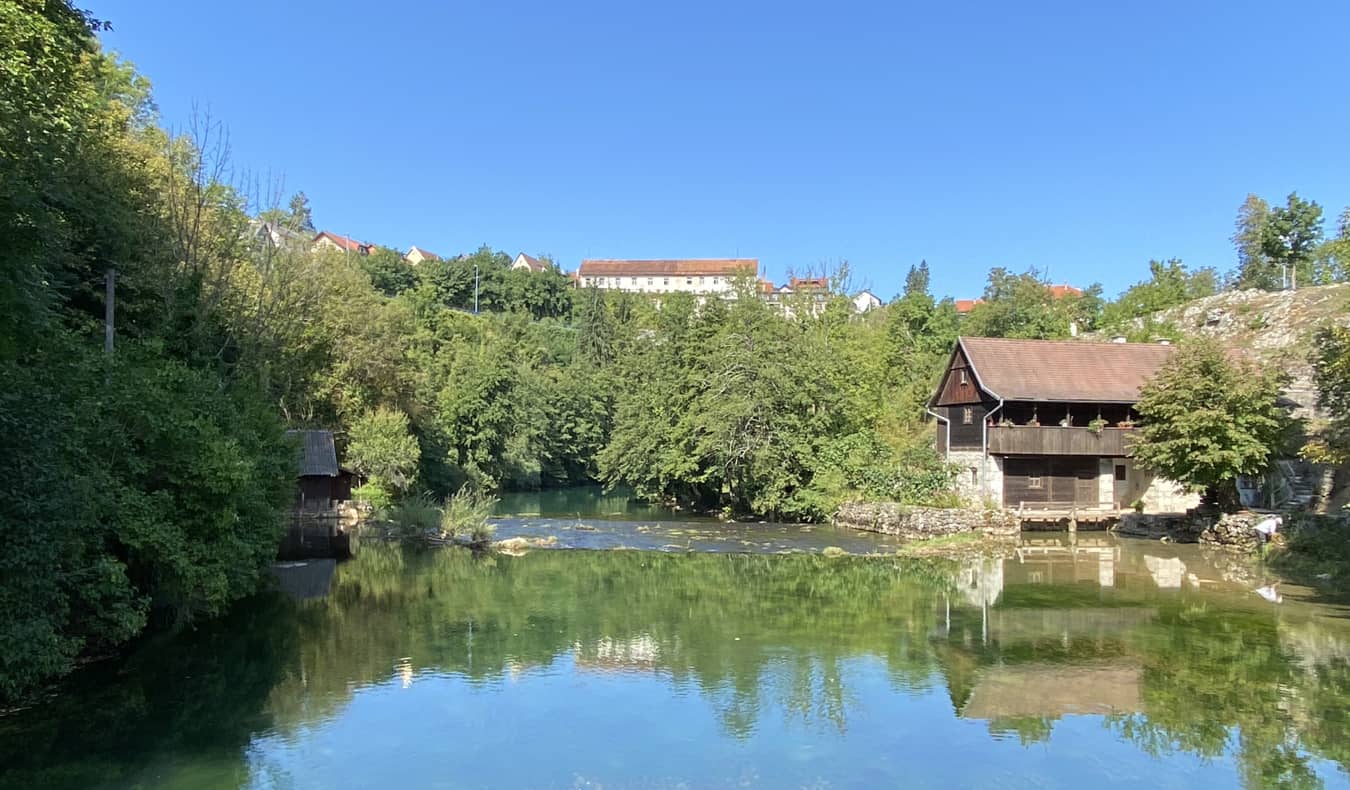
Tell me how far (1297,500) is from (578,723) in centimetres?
3046

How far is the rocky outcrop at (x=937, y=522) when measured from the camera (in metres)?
31.9

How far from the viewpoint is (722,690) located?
523 inches

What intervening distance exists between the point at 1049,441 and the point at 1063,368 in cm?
379

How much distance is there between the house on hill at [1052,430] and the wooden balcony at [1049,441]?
0.04 metres

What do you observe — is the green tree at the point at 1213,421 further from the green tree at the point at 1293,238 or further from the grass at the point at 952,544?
the green tree at the point at 1293,238

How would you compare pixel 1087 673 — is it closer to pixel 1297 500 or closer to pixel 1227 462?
pixel 1227 462

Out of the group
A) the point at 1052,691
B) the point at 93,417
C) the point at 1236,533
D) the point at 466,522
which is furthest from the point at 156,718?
the point at 1236,533

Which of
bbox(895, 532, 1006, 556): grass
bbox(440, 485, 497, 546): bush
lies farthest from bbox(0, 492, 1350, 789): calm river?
bbox(440, 485, 497, 546): bush

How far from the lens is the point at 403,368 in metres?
45.7

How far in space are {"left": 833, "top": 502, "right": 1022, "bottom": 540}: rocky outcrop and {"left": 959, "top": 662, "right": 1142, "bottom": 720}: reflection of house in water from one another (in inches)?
686

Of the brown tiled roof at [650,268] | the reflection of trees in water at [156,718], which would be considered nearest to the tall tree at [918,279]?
the brown tiled roof at [650,268]

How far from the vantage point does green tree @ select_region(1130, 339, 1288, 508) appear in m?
27.9

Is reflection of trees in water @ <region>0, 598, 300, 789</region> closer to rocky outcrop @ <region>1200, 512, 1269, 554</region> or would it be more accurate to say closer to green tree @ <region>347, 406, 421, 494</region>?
green tree @ <region>347, 406, 421, 494</region>

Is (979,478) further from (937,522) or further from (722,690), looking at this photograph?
(722,690)
